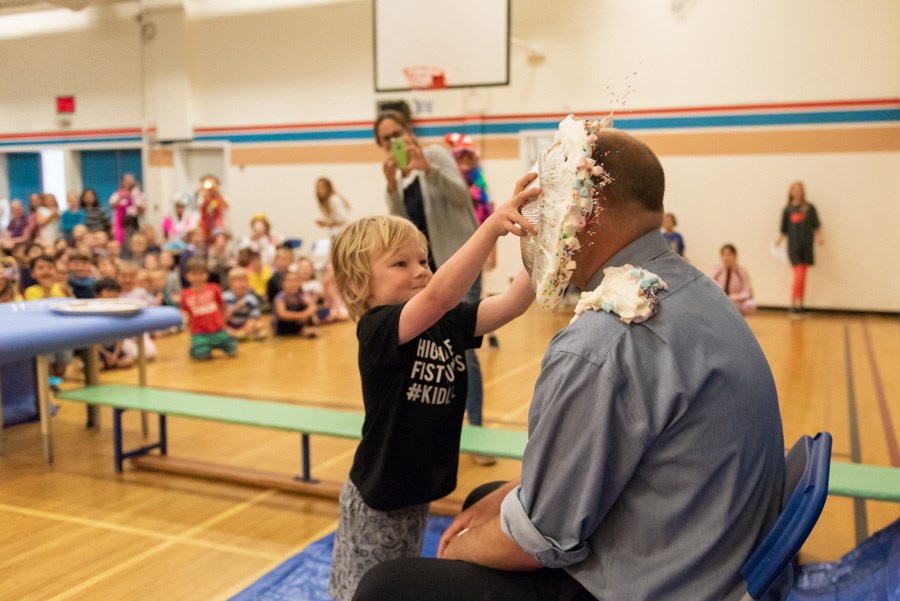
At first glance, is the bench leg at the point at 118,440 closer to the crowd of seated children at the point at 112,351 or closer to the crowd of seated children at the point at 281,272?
the crowd of seated children at the point at 112,351

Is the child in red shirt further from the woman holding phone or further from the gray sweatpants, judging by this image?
the gray sweatpants

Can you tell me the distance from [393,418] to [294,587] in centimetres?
121

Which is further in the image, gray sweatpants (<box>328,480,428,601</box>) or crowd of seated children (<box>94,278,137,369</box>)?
crowd of seated children (<box>94,278,137,369</box>)

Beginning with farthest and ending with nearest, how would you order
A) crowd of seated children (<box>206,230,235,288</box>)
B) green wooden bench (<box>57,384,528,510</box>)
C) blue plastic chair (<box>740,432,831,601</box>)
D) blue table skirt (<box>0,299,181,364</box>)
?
1. crowd of seated children (<box>206,230,235,288</box>)
2. blue table skirt (<box>0,299,181,364</box>)
3. green wooden bench (<box>57,384,528,510</box>)
4. blue plastic chair (<box>740,432,831,601</box>)

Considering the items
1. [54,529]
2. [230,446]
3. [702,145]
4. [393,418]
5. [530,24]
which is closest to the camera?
[393,418]

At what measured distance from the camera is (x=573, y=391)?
4.38ft

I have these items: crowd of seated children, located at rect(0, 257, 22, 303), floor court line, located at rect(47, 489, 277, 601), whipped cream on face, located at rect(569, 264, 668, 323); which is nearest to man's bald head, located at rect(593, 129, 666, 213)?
whipped cream on face, located at rect(569, 264, 668, 323)

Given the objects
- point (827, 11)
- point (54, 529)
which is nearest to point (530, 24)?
point (827, 11)

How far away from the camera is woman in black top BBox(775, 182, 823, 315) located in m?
10.6

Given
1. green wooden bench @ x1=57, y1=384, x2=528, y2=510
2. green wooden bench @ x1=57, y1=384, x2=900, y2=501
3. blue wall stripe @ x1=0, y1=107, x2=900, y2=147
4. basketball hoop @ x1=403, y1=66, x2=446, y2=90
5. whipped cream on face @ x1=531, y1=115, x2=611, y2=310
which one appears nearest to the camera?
whipped cream on face @ x1=531, y1=115, x2=611, y2=310

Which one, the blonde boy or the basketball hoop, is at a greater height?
the basketball hoop

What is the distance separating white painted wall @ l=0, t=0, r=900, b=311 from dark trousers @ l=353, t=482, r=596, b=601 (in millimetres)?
9278

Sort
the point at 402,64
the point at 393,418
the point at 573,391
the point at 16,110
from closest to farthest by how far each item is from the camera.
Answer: the point at 573,391, the point at 393,418, the point at 402,64, the point at 16,110

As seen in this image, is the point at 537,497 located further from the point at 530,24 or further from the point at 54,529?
the point at 530,24
